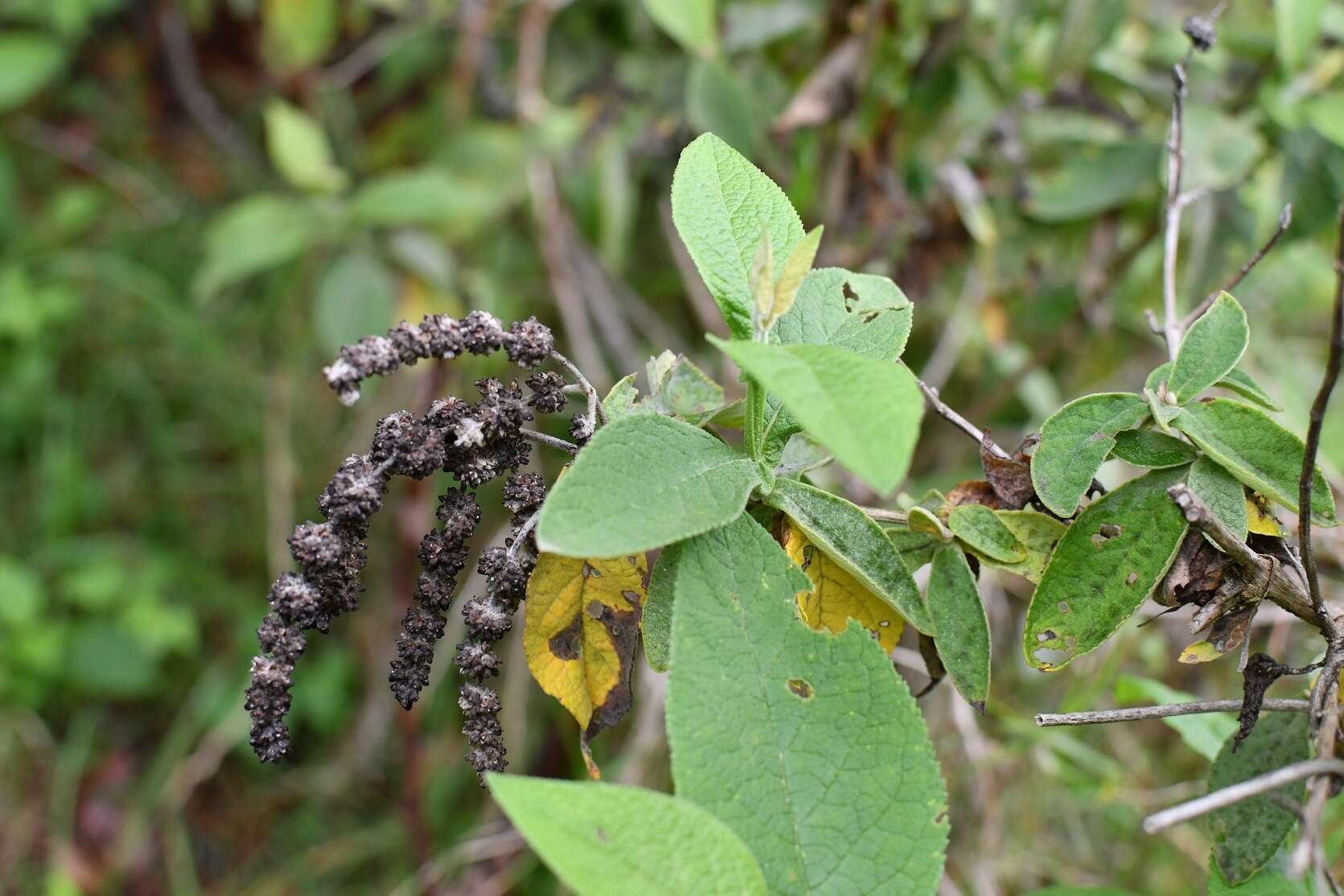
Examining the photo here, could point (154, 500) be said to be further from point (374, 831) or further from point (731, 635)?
point (731, 635)

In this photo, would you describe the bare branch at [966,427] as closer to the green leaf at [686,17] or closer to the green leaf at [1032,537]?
the green leaf at [1032,537]

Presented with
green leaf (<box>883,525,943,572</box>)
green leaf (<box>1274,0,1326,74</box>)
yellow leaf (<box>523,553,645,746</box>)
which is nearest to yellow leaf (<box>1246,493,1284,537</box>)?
green leaf (<box>883,525,943,572</box>)

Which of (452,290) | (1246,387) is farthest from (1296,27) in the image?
(452,290)

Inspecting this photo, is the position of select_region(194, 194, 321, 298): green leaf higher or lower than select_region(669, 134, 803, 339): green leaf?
lower

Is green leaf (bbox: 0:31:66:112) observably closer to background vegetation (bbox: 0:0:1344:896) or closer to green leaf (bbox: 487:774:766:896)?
background vegetation (bbox: 0:0:1344:896)

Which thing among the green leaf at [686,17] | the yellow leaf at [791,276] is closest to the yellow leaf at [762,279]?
the yellow leaf at [791,276]

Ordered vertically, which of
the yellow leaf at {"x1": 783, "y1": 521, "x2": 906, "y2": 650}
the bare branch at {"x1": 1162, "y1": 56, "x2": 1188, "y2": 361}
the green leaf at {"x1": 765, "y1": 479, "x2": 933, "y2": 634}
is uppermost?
the bare branch at {"x1": 1162, "y1": 56, "x2": 1188, "y2": 361}

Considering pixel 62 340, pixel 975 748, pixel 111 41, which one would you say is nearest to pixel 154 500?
pixel 62 340
